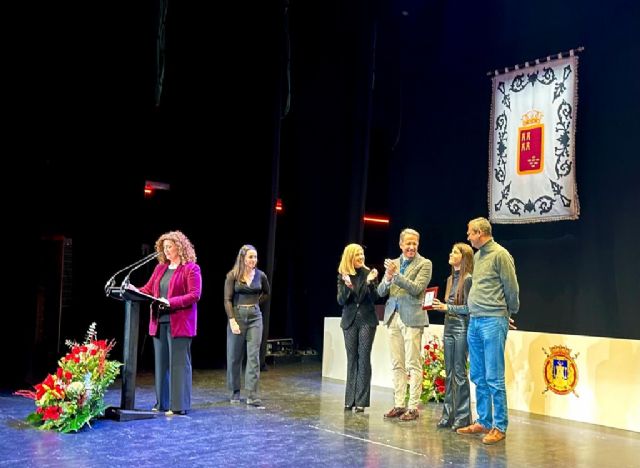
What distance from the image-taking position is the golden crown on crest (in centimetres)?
850

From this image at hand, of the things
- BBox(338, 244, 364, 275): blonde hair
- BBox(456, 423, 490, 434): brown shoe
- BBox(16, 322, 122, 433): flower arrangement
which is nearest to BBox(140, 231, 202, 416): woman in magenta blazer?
BBox(16, 322, 122, 433): flower arrangement

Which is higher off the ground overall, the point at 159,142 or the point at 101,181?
Result: the point at 159,142

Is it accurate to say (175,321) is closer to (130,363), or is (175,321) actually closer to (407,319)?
(130,363)

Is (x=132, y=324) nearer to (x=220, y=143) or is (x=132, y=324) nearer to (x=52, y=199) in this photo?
(x=52, y=199)

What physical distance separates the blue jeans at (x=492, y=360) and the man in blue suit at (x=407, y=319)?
26.0 inches

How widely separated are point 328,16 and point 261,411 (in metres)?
6.23

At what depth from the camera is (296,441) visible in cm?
483

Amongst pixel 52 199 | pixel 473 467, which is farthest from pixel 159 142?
pixel 473 467

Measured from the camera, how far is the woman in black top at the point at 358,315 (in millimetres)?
6004

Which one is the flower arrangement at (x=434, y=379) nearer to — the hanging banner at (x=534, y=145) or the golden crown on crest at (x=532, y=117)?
the hanging banner at (x=534, y=145)

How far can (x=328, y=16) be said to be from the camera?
1026 cm

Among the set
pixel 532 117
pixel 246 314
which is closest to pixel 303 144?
pixel 532 117

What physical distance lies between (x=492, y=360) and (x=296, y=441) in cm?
147

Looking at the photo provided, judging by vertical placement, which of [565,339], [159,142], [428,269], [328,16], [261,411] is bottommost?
→ [261,411]
